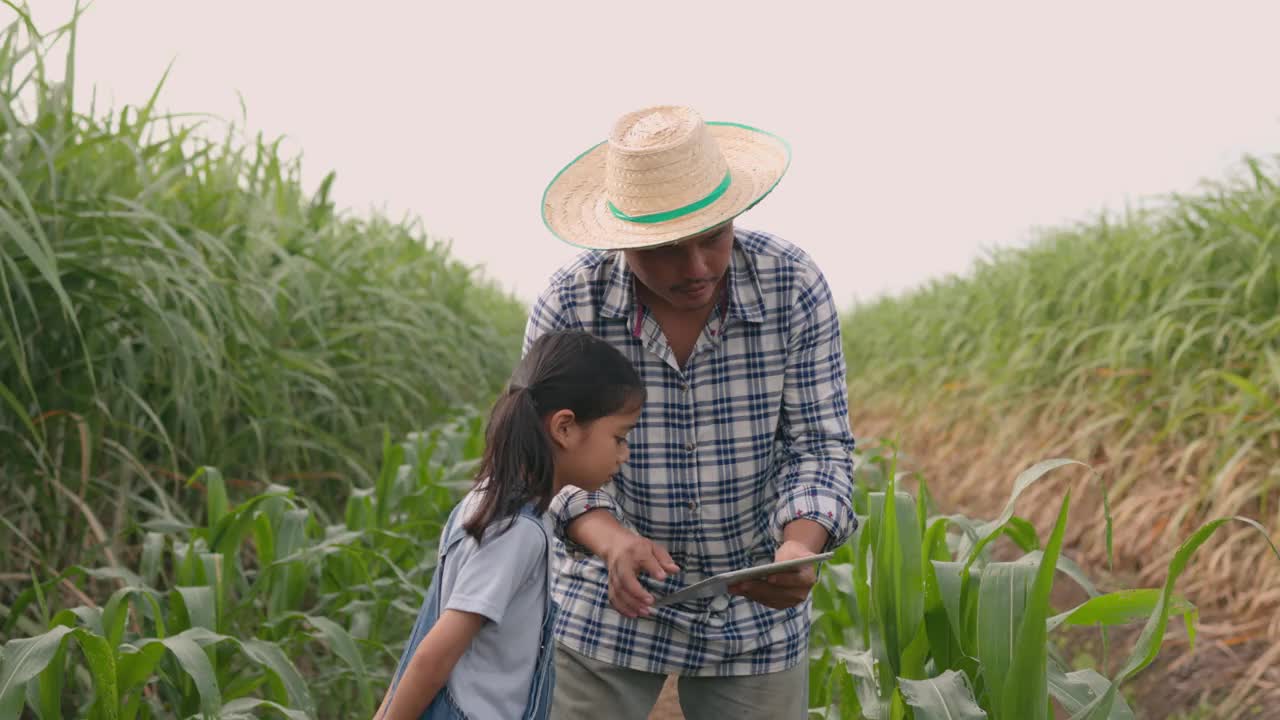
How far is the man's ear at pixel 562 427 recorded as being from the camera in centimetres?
164

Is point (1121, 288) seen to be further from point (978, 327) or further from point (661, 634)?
point (661, 634)

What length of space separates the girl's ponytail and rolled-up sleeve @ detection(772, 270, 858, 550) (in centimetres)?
39

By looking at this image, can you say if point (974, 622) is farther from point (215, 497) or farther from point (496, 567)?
point (215, 497)

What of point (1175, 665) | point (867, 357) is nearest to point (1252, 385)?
point (1175, 665)

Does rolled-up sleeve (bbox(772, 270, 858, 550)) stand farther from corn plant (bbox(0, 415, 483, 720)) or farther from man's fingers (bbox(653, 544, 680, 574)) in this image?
corn plant (bbox(0, 415, 483, 720))

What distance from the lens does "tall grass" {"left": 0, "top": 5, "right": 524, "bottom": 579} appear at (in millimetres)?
2838

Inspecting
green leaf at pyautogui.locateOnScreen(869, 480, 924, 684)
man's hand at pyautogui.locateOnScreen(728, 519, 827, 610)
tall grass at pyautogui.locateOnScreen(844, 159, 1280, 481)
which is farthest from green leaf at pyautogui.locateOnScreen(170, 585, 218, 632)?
tall grass at pyautogui.locateOnScreen(844, 159, 1280, 481)

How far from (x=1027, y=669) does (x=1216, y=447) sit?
2.92 m

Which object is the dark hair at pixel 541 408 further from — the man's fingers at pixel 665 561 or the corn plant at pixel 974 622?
the corn plant at pixel 974 622

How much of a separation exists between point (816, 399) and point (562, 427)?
0.44 meters

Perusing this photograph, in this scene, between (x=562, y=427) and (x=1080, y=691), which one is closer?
(x=562, y=427)

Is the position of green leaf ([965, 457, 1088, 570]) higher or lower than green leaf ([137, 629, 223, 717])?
higher

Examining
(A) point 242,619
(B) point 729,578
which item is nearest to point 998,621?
(B) point 729,578

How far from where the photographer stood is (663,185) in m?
1.72
